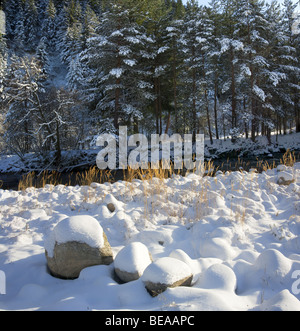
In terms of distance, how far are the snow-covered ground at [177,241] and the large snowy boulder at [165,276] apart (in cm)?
7

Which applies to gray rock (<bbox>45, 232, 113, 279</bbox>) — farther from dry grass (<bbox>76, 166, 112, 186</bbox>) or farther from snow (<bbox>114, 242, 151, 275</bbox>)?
dry grass (<bbox>76, 166, 112, 186</bbox>)

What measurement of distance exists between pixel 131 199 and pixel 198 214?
1.54 m

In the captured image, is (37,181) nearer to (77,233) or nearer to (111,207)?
(111,207)

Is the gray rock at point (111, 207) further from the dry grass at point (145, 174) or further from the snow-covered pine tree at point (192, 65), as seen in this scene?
the snow-covered pine tree at point (192, 65)

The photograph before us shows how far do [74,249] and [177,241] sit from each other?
1.51m

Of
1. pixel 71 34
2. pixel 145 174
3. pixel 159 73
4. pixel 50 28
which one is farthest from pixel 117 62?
pixel 50 28

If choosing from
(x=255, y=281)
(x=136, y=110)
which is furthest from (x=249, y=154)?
(x=255, y=281)

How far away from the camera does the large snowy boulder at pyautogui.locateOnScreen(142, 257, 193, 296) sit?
6.48 ft

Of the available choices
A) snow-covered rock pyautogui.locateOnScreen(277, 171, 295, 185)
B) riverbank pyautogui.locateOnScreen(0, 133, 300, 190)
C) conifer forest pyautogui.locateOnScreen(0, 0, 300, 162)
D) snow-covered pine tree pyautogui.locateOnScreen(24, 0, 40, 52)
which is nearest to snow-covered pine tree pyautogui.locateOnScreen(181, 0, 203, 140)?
conifer forest pyautogui.locateOnScreen(0, 0, 300, 162)

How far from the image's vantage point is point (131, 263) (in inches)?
89.2

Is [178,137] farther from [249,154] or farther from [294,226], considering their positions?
[294,226]

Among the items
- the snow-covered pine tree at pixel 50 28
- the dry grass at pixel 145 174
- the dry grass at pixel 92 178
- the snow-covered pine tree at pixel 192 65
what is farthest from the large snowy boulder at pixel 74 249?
the snow-covered pine tree at pixel 50 28

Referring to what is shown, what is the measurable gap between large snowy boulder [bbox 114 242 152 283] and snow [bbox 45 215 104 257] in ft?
1.12

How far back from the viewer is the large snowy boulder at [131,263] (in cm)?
223
